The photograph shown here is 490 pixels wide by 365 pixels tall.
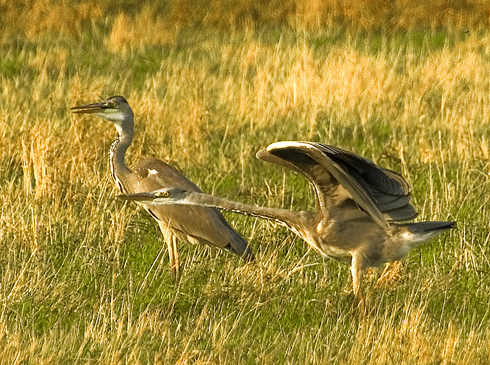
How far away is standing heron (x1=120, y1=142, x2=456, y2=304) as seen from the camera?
5578mm

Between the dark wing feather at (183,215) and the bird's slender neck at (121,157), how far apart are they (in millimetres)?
204

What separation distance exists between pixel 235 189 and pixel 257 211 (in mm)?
2351

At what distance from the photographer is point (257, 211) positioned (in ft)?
19.1

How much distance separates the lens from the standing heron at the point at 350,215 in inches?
220

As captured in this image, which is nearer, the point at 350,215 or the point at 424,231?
the point at 424,231

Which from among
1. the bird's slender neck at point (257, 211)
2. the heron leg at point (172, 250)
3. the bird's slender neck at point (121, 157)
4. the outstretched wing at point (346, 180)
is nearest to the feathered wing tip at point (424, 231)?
the outstretched wing at point (346, 180)

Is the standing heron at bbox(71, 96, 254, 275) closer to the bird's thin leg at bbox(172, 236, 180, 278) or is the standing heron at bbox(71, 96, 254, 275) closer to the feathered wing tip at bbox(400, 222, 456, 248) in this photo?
the bird's thin leg at bbox(172, 236, 180, 278)

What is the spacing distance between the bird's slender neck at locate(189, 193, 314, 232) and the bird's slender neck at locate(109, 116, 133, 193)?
66.5 inches

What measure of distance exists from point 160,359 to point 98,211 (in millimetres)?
2417

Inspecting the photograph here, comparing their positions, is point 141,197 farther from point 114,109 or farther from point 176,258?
point 114,109

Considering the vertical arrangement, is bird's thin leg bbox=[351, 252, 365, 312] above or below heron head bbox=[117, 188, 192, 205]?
below

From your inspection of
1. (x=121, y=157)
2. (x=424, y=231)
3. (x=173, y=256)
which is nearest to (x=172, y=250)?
(x=173, y=256)

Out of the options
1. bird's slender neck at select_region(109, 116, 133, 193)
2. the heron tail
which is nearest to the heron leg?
the heron tail

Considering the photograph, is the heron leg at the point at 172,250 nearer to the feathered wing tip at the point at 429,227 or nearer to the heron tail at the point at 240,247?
the heron tail at the point at 240,247
